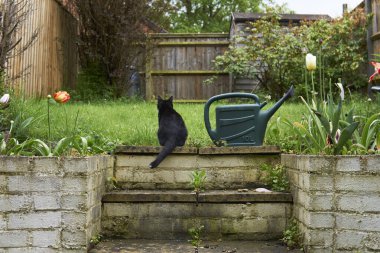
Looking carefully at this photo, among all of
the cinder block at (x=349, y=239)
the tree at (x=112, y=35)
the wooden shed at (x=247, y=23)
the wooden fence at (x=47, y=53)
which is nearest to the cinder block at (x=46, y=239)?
the cinder block at (x=349, y=239)

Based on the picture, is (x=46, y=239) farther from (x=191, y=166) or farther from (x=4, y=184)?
(x=191, y=166)

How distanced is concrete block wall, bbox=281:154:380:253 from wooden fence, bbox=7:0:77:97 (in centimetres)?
427

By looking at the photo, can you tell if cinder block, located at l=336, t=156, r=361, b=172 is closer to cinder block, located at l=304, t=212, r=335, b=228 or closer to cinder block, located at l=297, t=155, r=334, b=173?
cinder block, located at l=297, t=155, r=334, b=173

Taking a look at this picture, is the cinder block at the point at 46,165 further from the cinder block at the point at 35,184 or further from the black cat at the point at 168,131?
the black cat at the point at 168,131

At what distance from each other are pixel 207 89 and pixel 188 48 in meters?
0.94

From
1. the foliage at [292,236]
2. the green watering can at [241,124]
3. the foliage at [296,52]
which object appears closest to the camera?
the foliage at [292,236]

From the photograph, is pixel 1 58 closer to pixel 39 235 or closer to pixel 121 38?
pixel 39 235

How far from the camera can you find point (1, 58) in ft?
16.2

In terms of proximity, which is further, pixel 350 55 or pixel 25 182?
pixel 350 55

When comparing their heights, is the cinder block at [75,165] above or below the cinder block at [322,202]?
above

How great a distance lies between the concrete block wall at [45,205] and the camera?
2953mm

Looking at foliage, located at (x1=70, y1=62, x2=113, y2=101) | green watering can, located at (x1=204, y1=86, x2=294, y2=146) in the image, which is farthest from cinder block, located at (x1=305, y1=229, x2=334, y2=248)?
foliage, located at (x1=70, y1=62, x2=113, y2=101)

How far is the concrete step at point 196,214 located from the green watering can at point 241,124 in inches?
24.9

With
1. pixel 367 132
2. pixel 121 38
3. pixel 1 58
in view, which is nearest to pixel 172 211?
pixel 367 132
